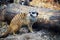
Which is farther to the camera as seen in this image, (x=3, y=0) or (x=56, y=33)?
(x=3, y=0)

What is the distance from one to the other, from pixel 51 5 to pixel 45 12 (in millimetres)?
2410

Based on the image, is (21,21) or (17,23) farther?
(21,21)

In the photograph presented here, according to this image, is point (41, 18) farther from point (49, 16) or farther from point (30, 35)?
point (30, 35)

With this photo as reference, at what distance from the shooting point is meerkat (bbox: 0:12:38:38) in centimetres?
375

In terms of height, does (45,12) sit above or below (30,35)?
above

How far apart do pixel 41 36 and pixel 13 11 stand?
155cm

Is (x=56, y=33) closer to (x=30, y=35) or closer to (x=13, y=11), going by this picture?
(x=30, y=35)

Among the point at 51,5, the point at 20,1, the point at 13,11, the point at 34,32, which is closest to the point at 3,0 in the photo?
the point at 20,1

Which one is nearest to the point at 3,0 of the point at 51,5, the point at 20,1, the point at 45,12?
the point at 20,1

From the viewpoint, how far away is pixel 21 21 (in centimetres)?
392

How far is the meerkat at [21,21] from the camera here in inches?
148

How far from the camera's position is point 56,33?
379 centimetres

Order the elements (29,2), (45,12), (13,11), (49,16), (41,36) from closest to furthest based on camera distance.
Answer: (41,36)
(49,16)
(45,12)
(13,11)
(29,2)

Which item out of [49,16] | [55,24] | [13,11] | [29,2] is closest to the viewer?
[55,24]
